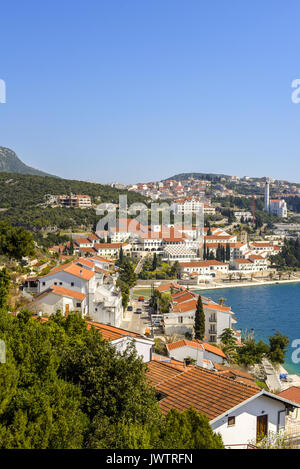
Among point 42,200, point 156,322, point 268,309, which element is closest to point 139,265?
point 268,309

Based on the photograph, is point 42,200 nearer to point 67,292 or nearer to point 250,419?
point 67,292

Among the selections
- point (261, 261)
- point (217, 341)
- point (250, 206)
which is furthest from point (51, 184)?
point (217, 341)

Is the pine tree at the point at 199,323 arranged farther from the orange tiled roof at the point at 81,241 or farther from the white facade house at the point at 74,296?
the orange tiled roof at the point at 81,241

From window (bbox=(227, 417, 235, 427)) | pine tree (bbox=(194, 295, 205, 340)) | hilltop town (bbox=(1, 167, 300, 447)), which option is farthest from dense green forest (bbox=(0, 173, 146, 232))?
window (bbox=(227, 417, 235, 427))

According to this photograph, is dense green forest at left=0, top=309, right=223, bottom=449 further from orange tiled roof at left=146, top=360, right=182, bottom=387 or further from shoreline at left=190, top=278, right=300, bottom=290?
shoreline at left=190, top=278, right=300, bottom=290

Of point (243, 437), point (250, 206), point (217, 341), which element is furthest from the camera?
point (250, 206)

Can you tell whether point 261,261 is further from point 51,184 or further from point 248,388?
point 248,388
